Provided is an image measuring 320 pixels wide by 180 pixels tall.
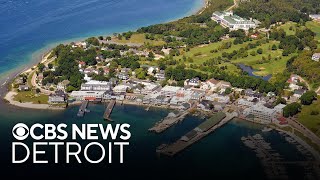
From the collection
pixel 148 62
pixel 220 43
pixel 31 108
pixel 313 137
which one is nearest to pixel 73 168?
pixel 31 108

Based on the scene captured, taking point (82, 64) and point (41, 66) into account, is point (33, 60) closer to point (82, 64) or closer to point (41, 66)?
point (41, 66)

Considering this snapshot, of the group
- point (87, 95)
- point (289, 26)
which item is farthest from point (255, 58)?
point (87, 95)

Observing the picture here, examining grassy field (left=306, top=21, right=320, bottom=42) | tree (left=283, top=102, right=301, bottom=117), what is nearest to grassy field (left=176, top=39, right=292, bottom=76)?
grassy field (left=306, top=21, right=320, bottom=42)

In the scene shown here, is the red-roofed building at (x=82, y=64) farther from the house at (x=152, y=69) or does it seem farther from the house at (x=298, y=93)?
the house at (x=298, y=93)

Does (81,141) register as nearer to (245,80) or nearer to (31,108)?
(31,108)

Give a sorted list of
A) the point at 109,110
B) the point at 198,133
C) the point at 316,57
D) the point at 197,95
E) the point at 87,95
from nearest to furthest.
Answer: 1. the point at 198,133
2. the point at 109,110
3. the point at 197,95
4. the point at 87,95
5. the point at 316,57

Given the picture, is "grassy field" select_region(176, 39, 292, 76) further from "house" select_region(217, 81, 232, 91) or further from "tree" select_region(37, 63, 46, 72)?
"tree" select_region(37, 63, 46, 72)
